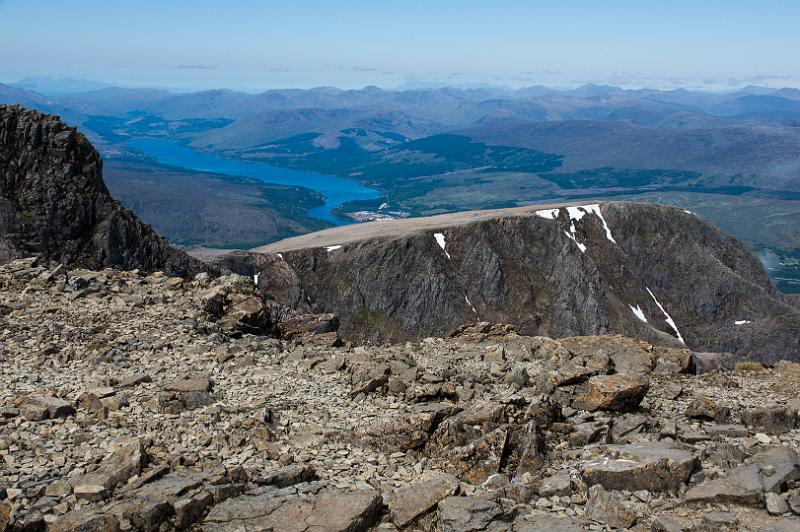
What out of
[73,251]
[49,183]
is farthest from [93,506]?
[49,183]

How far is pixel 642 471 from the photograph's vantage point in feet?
58.7

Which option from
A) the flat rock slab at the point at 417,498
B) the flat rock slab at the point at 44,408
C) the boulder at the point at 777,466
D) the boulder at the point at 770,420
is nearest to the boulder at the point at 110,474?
the flat rock slab at the point at 44,408

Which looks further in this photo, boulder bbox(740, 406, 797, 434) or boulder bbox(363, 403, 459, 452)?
boulder bbox(740, 406, 797, 434)

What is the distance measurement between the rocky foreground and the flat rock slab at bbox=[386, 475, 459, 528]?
0.18ft

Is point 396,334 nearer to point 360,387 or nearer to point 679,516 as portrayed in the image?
point 360,387

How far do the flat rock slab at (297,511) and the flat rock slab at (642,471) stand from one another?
6162mm

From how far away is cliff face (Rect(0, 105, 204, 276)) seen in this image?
159ft

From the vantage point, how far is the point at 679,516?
53.3ft

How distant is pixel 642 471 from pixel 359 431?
835cm

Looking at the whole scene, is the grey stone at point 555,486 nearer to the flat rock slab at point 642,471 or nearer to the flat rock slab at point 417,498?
the flat rock slab at point 642,471

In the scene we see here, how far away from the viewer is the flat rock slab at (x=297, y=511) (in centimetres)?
1554

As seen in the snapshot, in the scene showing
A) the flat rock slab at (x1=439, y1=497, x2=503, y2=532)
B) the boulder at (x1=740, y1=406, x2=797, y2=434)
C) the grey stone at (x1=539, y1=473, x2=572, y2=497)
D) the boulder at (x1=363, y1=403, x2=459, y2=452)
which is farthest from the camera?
the boulder at (x1=740, y1=406, x2=797, y2=434)

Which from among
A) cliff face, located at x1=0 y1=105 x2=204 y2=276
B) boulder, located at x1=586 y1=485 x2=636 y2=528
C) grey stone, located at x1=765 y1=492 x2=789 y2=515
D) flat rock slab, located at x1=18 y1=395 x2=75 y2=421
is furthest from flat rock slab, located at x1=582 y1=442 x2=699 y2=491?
cliff face, located at x1=0 y1=105 x2=204 y2=276

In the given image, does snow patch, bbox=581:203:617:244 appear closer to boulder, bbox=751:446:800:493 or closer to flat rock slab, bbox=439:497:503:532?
boulder, bbox=751:446:800:493
